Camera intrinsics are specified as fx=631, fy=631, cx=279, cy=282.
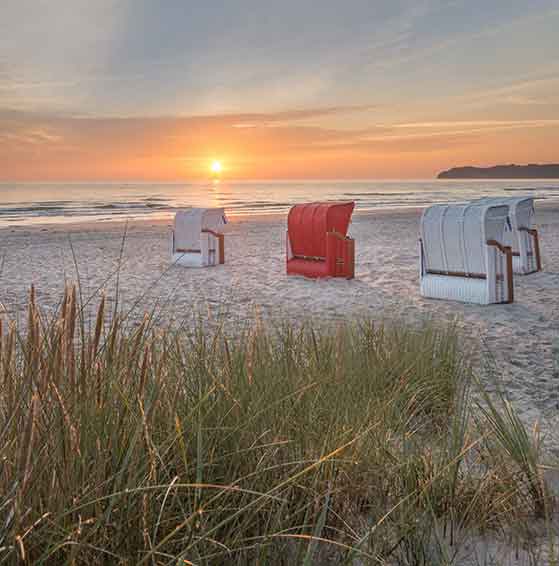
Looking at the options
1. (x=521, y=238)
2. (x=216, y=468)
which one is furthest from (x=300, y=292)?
(x=216, y=468)

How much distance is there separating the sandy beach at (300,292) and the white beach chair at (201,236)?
0.28 meters

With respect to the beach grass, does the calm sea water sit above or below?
above

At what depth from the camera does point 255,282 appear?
938 centimetres

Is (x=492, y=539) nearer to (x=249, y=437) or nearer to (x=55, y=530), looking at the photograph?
(x=249, y=437)

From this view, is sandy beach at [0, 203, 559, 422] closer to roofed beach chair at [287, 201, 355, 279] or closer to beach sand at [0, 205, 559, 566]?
beach sand at [0, 205, 559, 566]

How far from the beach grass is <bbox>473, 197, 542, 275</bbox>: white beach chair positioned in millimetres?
7136

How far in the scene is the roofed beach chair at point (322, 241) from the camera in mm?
9383

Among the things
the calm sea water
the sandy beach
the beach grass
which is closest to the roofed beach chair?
the sandy beach

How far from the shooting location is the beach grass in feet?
4.69

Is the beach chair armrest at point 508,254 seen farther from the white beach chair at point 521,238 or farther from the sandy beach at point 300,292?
the white beach chair at point 521,238

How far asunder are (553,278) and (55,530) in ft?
29.3

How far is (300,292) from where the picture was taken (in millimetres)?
8477

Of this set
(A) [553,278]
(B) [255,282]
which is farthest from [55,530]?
(A) [553,278]

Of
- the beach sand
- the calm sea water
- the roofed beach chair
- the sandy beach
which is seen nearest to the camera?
the beach sand
